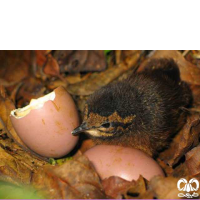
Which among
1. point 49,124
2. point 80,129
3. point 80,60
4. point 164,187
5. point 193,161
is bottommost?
point 193,161

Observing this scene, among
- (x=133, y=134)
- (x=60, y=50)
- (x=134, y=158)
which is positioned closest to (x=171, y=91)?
(x=133, y=134)

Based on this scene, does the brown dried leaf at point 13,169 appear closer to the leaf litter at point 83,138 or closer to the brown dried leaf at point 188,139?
the leaf litter at point 83,138

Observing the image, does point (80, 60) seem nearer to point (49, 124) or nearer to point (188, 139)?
point (49, 124)

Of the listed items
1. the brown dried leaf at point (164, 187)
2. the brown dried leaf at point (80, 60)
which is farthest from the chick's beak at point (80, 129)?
the brown dried leaf at point (80, 60)

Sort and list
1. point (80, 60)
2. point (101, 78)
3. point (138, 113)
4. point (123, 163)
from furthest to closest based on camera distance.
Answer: point (80, 60)
point (101, 78)
point (138, 113)
point (123, 163)

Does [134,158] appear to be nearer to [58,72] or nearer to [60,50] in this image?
[58,72]

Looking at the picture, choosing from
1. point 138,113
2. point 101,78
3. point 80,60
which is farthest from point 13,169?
point 80,60

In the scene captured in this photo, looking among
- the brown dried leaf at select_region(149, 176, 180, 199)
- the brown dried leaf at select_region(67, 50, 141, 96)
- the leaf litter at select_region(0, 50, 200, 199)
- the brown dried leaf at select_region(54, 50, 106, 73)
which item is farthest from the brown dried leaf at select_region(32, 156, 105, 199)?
the brown dried leaf at select_region(54, 50, 106, 73)
